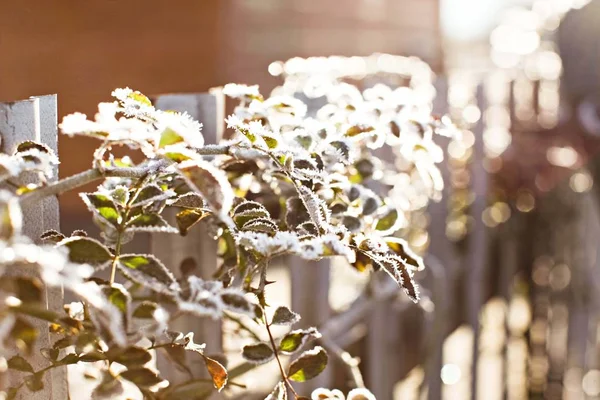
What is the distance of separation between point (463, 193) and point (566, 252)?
78 cm

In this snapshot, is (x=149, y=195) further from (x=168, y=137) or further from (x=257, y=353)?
(x=257, y=353)

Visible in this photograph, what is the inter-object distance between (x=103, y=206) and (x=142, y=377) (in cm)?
21

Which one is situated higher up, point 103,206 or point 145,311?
point 103,206

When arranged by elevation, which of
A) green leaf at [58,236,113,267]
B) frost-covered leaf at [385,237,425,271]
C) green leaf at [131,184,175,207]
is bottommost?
frost-covered leaf at [385,237,425,271]

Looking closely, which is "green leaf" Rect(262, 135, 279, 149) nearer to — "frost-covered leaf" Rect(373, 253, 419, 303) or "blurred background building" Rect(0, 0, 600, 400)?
"frost-covered leaf" Rect(373, 253, 419, 303)

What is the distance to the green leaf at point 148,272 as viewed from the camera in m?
0.68

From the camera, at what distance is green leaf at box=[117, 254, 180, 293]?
683mm

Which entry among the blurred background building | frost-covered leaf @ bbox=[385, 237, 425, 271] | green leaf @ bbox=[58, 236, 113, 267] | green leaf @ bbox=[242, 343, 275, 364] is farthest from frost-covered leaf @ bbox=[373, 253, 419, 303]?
the blurred background building

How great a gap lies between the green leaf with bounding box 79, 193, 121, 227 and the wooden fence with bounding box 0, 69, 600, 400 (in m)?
0.16

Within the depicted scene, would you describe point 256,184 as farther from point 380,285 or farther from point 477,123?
point 477,123

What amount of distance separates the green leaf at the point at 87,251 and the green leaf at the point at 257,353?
0.25 metres

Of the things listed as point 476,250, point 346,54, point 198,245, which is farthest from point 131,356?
point 346,54

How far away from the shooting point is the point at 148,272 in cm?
70

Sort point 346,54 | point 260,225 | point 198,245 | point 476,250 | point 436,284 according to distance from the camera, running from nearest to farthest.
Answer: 1. point 260,225
2. point 198,245
3. point 436,284
4. point 476,250
5. point 346,54
